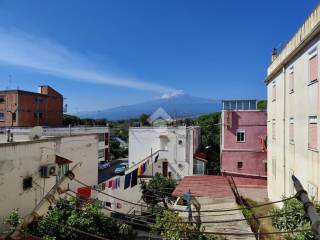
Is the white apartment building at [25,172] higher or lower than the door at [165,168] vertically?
higher

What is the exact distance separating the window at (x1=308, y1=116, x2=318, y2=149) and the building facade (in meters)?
43.0

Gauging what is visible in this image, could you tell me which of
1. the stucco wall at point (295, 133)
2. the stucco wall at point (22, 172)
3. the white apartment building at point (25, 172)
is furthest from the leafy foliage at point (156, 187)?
the stucco wall at point (22, 172)

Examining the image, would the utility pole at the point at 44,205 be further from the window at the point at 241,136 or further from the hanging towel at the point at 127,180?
the window at the point at 241,136

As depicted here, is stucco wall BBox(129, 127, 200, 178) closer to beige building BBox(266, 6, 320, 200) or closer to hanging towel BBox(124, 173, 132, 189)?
hanging towel BBox(124, 173, 132, 189)

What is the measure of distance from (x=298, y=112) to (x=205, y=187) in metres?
8.85

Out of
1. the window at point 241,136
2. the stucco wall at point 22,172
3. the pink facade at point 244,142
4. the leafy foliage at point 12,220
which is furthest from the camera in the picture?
the window at point 241,136

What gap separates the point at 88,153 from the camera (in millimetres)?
22953

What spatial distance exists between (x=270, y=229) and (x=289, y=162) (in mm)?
3408

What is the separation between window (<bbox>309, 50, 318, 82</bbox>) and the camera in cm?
1098

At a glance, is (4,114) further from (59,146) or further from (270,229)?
(270,229)

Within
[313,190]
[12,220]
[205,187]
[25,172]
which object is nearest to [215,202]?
[205,187]

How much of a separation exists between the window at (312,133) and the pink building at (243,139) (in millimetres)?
16147

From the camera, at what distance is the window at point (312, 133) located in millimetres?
10953

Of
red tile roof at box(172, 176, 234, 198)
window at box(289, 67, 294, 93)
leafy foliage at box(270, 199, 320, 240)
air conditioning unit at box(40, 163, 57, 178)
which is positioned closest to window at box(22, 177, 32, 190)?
air conditioning unit at box(40, 163, 57, 178)
